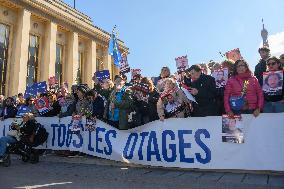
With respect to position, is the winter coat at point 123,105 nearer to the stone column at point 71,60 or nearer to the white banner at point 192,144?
the white banner at point 192,144

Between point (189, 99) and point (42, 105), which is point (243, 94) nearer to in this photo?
point (189, 99)

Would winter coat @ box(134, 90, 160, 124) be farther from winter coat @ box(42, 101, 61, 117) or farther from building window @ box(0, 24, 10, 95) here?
building window @ box(0, 24, 10, 95)

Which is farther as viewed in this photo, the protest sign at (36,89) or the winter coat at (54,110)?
the protest sign at (36,89)

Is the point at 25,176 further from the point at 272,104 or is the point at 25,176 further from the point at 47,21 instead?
the point at 47,21

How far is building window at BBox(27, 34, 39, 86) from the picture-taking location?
29.8 metres

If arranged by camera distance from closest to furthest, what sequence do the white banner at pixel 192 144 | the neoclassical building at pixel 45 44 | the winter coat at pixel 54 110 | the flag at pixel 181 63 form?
the white banner at pixel 192 144 → the winter coat at pixel 54 110 → the flag at pixel 181 63 → the neoclassical building at pixel 45 44

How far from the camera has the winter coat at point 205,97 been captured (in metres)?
7.59

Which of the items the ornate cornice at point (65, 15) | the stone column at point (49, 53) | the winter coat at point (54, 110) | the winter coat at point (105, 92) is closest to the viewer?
the winter coat at point (105, 92)

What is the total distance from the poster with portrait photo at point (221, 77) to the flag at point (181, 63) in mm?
3673

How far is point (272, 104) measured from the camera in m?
7.15

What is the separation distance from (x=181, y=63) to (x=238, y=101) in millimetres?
5173

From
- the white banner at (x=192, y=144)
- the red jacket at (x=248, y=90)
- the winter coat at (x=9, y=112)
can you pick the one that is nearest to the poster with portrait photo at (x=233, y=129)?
the white banner at (x=192, y=144)

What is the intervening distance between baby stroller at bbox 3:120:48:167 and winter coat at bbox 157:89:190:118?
160 inches

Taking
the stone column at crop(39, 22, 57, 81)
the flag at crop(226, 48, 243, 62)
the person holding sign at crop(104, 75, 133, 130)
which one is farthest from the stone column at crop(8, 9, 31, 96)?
the flag at crop(226, 48, 243, 62)
